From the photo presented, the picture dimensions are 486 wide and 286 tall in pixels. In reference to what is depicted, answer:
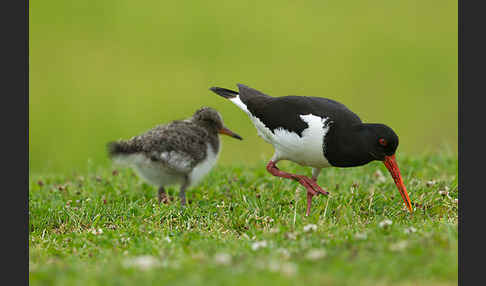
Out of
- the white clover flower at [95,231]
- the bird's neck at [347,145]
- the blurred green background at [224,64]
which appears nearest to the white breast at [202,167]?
the white clover flower at [95,231]

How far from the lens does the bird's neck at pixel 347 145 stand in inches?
259

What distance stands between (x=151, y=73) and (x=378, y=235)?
1663 cm

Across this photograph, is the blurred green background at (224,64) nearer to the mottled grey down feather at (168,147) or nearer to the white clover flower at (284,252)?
the mottled grey down feather at (168,147)

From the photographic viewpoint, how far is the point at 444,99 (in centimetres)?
2066

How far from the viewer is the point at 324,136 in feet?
22.0

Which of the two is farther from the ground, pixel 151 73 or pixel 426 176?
pixel 151 73

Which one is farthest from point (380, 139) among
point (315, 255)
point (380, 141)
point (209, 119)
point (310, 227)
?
point (209, 119)

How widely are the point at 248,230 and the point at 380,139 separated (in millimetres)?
1808

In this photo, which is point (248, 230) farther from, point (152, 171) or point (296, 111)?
point (152, 171)

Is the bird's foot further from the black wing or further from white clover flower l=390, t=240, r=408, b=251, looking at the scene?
white clover flower l=390, t=240, r=408, b=251

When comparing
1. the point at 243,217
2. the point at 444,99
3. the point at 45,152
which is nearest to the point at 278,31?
the point at 444,99

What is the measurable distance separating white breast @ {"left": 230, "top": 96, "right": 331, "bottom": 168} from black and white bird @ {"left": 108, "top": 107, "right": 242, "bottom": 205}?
129 centimetres

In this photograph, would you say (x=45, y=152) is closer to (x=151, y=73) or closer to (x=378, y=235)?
(x=151, y=73)

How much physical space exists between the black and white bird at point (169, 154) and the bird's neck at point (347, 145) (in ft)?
6.98
